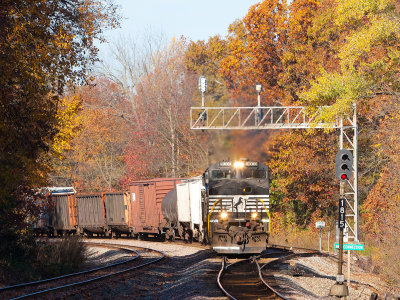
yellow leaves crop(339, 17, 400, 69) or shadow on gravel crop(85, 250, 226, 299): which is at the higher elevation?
yellow leaves crop(339, 17, 400, 69)

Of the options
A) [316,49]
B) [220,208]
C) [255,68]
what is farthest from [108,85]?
[220,208]

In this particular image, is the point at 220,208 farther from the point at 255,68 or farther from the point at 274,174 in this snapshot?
the point at 255,68

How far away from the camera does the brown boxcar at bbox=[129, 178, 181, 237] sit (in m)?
34.4

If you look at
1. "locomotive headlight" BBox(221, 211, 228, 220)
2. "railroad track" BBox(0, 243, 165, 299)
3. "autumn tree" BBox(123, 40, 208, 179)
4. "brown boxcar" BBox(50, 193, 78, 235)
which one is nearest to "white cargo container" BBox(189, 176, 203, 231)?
"locomotive headlight" BBox(221, 211, 228, 220)

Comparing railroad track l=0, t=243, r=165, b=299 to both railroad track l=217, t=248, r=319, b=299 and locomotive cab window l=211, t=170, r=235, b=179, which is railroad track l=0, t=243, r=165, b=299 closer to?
railroad track l=217, t=248, r=319, b=299

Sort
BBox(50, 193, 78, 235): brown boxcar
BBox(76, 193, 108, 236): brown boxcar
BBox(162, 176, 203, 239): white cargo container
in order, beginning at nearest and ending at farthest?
1. BBox(162, 176, 203, 239): white cargo container
2. BBox(76, 193, 108, 236): brown boxcar
3. BBox(50, 193, 78, 235): brown boxcar

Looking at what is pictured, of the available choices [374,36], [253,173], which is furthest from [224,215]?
[374,36]

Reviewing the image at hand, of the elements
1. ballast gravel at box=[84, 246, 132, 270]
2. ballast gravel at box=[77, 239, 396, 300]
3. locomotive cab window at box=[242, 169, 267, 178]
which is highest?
locomotive cab window at box=[242, 169, 267, 178]

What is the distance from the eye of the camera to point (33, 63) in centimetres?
1562

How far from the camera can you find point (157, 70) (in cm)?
6688

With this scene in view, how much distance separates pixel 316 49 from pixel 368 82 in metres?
14.4

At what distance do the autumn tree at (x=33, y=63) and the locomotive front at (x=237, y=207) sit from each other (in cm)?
695

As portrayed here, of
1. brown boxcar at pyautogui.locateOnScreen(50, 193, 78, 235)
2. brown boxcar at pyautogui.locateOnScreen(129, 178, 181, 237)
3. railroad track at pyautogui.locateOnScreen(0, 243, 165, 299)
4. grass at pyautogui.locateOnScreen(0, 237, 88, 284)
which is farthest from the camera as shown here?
brown boxcar at pyautogui.locateOnScreen(50, 193, 78, 235)

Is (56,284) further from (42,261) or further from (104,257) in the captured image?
(104,257)
